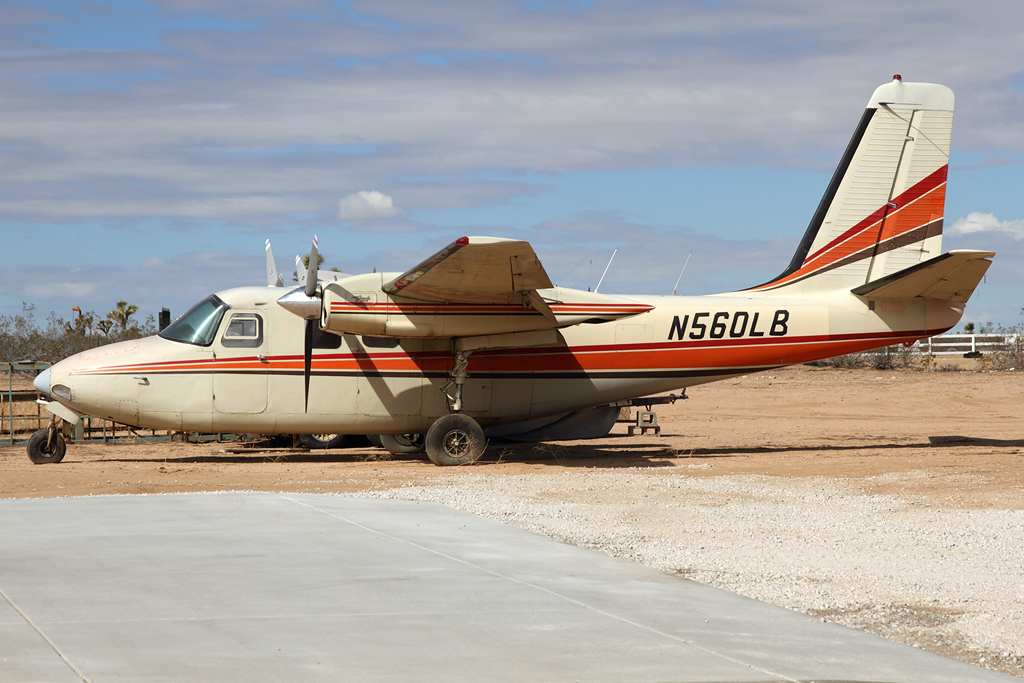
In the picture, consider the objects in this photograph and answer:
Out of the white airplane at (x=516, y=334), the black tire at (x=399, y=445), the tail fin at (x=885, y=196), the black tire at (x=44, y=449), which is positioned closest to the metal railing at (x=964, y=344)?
the tail fin at (x=885, y=196)

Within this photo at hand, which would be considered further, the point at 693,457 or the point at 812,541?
the point at 693,457

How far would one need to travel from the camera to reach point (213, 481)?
12453 mm

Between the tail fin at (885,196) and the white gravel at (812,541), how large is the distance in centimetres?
520

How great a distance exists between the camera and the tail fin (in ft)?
52.1

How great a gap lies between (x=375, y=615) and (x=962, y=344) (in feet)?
148

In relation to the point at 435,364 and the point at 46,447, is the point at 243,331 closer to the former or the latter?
the point at 435,364

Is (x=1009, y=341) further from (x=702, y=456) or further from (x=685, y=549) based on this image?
(x=685, y=549)

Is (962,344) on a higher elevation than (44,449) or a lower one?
higher

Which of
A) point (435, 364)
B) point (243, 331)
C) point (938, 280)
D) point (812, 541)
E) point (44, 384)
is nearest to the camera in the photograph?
point (812, 541)

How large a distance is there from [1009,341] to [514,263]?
35827 millimetres

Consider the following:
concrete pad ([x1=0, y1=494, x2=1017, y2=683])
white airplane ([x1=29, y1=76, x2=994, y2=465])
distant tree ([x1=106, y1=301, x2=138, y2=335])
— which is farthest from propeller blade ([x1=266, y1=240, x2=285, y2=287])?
distant tree ([x1=106, y1=301, x2=138, y2=335])

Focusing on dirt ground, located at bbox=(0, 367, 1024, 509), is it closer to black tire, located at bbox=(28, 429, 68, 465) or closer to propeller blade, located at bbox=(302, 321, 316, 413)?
black tire, located at bbox=(28, 429, 68, 465)

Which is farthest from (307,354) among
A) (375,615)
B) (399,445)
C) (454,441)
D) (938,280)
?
(938,280)

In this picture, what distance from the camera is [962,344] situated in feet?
147
